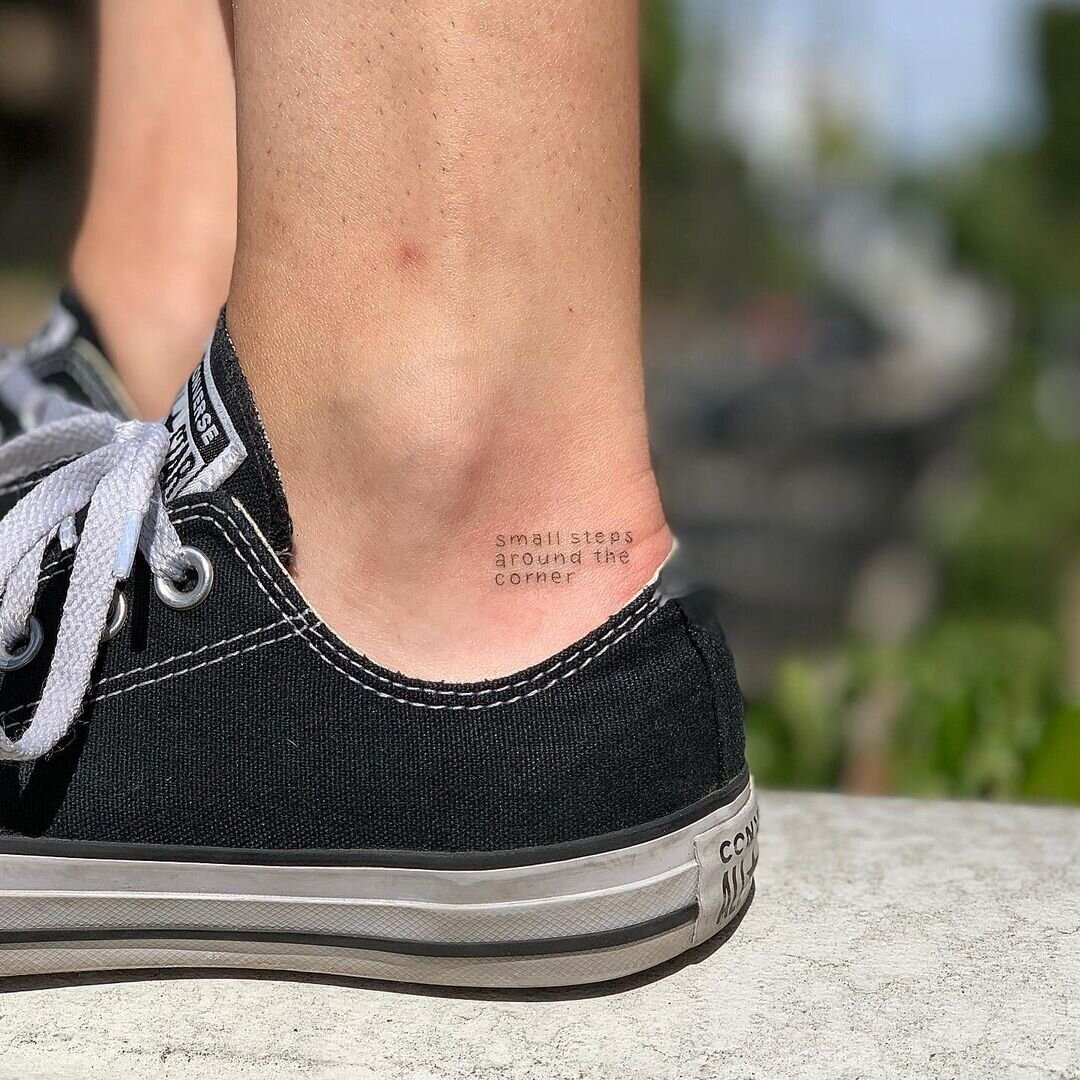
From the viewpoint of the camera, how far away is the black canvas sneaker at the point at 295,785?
3.92 feet

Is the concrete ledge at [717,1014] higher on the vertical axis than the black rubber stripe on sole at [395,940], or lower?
lower

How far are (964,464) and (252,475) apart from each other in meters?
25.2

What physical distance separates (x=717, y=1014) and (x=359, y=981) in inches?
14.7

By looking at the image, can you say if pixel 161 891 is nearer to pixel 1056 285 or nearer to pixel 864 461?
pixel 864 461

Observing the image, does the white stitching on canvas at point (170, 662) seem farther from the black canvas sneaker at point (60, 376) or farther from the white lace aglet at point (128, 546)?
the black canvas sneaker at point (60, 376)

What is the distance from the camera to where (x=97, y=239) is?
1960mm

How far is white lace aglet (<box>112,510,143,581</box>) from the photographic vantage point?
1.20 meters

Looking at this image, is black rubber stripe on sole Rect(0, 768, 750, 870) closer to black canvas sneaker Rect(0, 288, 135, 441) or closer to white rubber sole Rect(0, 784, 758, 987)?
white rubber sole Rect(0, 784, 758, 987)

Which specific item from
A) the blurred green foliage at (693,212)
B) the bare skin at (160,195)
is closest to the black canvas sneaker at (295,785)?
the bare skin at (160,195)

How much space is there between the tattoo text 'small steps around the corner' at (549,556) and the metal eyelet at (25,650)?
482mm

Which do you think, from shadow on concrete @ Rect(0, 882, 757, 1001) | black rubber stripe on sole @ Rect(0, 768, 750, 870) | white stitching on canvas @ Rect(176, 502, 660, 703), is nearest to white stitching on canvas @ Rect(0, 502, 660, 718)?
white stitching on canvas @ Rect(176, 502, 660, 703)

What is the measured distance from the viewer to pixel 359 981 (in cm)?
127

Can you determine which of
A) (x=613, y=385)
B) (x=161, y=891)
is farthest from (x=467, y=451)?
(x=161, y=891)

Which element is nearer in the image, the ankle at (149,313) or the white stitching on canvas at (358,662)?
the white stitching on canvas at (358,662)
